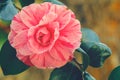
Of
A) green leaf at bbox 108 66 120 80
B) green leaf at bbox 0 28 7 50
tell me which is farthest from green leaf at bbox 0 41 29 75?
green leaf at bbox 108 66 120 80

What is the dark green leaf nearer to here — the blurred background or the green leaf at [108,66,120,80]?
the green leaf at [108,66,120,80]

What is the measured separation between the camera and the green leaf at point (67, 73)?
0.80 meters

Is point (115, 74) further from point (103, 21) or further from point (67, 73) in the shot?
point (103, 21)

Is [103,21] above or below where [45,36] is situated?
below

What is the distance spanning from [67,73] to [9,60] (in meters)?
0.10

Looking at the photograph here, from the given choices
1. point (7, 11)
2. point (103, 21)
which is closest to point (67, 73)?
point (7, 11)

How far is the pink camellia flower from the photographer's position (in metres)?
0.77

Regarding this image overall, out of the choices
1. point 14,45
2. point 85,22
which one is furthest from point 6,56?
point 85,22

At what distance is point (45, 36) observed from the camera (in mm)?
781

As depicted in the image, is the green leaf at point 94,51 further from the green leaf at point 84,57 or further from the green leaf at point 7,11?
the green leaf at point 7,11

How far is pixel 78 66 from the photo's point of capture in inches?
32.2

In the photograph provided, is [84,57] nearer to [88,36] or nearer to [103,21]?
[88,36]

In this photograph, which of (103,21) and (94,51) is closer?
(94,51)

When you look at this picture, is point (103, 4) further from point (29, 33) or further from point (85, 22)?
point (29, 33)
